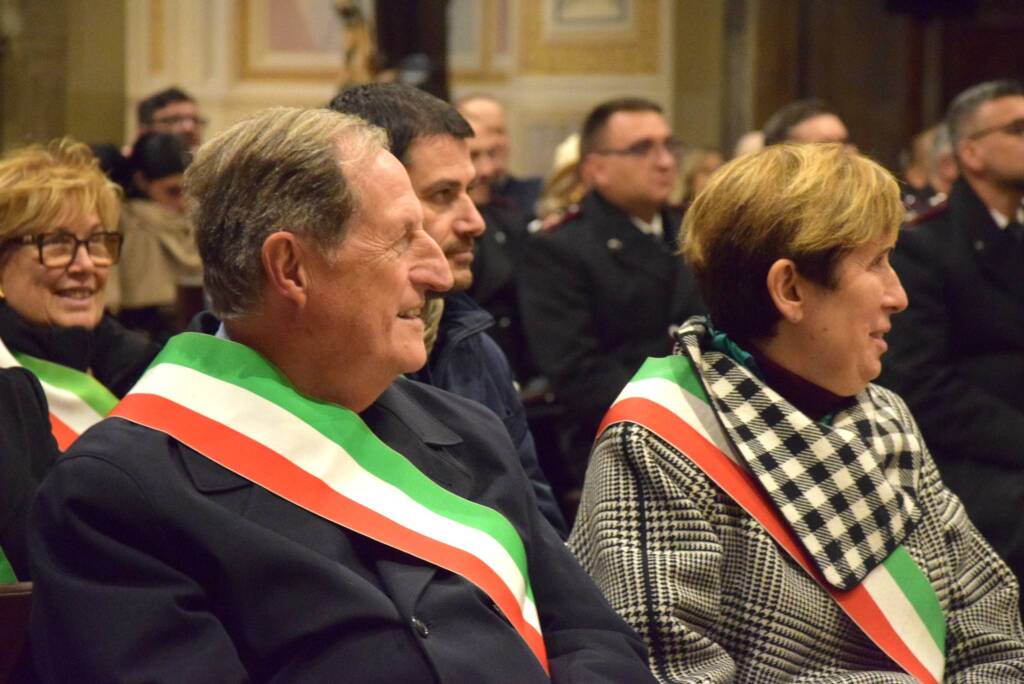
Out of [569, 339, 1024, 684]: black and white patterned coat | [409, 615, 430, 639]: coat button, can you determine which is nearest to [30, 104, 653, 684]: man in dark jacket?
[409, 615, 430, 639]: coat button

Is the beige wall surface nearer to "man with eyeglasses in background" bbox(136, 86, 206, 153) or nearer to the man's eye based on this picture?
"man with eyeglasses in background" bbox(136, 86, 206, 153)

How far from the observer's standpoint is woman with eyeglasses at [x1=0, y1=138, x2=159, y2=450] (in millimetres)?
2883

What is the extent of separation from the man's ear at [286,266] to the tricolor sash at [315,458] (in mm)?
83

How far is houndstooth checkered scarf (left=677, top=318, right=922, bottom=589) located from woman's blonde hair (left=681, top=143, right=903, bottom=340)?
94mm

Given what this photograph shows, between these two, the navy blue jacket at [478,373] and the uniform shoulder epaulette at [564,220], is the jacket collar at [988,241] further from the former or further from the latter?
the navy blue jacket at [478,373]

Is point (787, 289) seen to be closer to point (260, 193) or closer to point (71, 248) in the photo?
point (260, 193)

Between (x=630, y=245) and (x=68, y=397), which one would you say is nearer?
(x=68, y=397)

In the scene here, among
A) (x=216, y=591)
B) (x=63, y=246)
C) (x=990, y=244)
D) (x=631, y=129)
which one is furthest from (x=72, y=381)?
(x=631, y=129)

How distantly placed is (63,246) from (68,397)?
0.31 m

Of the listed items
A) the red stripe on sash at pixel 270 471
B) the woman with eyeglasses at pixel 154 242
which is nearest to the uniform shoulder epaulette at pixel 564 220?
the woman with eyeglasses at pixel 154 242

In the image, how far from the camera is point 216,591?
63.4 inches

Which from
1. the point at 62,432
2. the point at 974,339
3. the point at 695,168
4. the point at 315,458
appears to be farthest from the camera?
the point at 695,168

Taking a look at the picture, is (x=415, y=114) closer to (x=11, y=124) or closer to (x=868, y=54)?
(x=11, y=124)

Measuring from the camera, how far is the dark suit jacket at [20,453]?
2.20m
